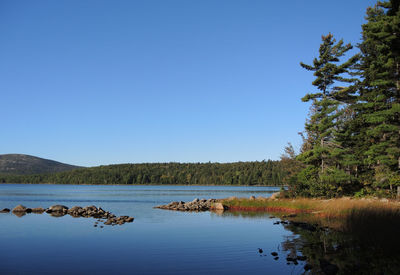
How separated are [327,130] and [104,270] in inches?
1255

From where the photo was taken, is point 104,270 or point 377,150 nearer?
point 104,270

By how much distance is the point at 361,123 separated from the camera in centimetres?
3634

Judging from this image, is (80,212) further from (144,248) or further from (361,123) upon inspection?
(361,123)

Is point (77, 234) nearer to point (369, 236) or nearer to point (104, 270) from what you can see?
point (104, 270)

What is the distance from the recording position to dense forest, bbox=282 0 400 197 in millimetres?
29766

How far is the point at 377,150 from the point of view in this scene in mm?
30422

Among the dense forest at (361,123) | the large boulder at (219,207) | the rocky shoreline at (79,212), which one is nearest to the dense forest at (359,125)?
the dense forest at (361,123)

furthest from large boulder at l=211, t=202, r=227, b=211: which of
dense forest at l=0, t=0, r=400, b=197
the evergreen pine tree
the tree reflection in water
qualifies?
the tree reflection in water

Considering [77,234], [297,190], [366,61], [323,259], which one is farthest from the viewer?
[297,190]

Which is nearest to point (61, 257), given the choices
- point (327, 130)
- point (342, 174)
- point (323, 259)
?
point (323, 259)

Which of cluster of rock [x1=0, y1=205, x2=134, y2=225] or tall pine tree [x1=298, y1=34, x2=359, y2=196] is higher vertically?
tall pine tree [x1=298, y1=34, x2=359, y2=196]

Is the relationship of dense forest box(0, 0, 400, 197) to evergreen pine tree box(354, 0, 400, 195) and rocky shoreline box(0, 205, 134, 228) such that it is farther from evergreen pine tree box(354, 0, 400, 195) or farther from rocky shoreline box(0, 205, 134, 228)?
rocky shoreline box(0, 205, 134, 228)

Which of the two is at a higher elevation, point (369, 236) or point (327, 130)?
point (327, 130)

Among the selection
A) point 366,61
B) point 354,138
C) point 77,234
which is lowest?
point 77,234
